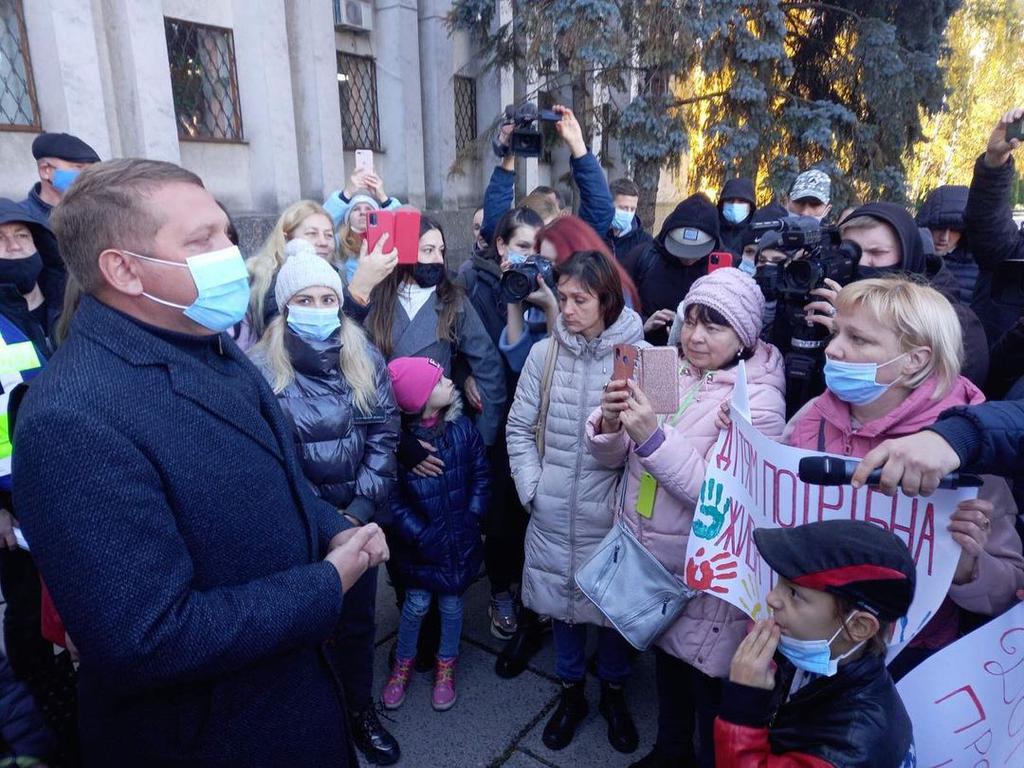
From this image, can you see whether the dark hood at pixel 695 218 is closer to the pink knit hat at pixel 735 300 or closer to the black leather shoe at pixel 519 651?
the pink knit hat at pixel 735 300

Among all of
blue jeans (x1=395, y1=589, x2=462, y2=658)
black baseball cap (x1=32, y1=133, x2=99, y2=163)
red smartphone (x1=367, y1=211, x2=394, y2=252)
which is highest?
black baseball cap (x1=32, y1=133, x2=99, y2=163)

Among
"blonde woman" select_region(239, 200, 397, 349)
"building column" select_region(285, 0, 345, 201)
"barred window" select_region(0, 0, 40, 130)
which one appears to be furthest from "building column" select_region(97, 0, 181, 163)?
"blonde woman" select_region(239, 200, 397, 349)

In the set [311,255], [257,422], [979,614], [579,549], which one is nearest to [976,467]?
[979,614]

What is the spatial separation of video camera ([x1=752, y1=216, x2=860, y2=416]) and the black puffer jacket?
Result: 6.14 ft

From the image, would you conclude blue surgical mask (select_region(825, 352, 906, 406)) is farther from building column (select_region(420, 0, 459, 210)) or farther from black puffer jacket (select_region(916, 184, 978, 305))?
building column (select_region(420, 0, 459, 210))

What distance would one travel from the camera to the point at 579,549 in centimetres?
266

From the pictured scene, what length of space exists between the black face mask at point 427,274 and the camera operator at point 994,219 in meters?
2.18

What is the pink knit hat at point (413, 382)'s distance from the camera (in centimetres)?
279

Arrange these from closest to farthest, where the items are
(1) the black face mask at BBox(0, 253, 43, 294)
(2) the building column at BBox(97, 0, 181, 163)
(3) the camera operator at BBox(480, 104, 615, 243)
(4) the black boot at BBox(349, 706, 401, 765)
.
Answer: (4) the black boot at BBox(349, 706, 401, 765)
(1) the black face mask at BBox(0, 253, 43, 294)
(3) the camera operator at BBox(480, 104, 615, 243)
(2) the building column at BBox(97, 0, 181, 163)

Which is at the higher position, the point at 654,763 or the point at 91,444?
the point at 91,444

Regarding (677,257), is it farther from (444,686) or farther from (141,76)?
(141,76)

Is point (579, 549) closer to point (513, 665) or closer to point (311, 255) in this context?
point (513, 665)

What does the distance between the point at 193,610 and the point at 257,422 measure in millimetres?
391

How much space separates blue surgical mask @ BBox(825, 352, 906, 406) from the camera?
1.85 meters
